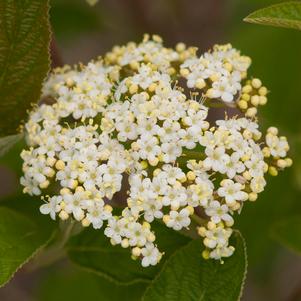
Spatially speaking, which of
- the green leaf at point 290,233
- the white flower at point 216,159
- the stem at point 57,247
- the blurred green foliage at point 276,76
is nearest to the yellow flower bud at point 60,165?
the stem at point 57,247

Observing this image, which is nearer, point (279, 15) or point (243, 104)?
point (279, 15)

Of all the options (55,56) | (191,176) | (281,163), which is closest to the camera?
(191,176)

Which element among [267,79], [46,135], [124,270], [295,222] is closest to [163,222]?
[124,270]

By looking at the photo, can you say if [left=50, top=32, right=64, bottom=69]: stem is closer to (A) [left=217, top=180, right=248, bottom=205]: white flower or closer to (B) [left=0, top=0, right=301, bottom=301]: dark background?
(B) [left=0, top=0, right=301, bottom=301]: dark background

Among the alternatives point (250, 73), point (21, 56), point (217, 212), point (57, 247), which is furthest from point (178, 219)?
point (250, 73)

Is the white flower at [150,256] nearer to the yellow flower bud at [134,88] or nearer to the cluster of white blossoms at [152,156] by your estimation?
the cluster of white blossoms at [152,156]

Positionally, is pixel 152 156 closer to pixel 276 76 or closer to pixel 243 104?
pixel 243 104
